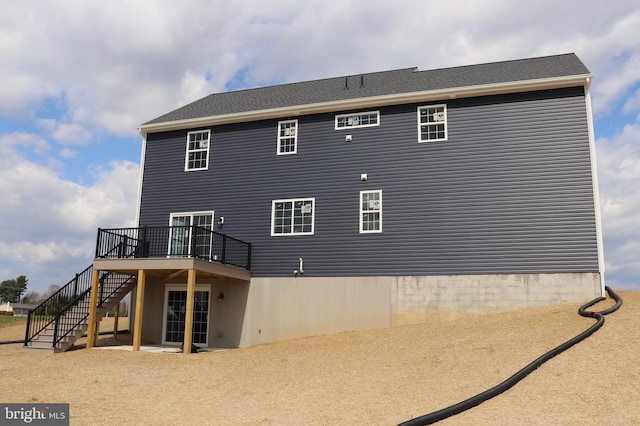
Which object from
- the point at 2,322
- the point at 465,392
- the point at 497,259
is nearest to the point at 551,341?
the point at 465,392

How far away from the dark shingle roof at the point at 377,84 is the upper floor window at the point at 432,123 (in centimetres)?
66

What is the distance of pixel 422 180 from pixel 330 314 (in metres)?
5.12

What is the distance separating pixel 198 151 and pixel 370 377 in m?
11.8

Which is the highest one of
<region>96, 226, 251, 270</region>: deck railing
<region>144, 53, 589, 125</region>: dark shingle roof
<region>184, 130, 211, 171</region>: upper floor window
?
<region>144, 53, 589, 125</region>: dark shingle roof

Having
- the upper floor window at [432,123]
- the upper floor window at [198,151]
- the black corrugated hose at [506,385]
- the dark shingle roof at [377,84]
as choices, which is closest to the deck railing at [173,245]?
the upper floor window at [198,151]

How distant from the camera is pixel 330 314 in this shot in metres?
16.5

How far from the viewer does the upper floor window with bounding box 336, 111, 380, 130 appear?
57.1 feet

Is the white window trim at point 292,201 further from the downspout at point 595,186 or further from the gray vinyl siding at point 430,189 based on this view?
the downspout at point 595,186

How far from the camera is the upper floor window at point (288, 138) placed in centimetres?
1823

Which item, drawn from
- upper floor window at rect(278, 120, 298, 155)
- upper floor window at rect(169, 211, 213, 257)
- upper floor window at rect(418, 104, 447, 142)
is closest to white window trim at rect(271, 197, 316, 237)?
upper floor window at rect(278, 120, 298, 155)

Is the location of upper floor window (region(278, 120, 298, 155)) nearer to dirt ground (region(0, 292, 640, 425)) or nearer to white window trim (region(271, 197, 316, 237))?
white window trim (region(271, 197, 316, 237))

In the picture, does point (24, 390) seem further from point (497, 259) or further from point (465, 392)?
point (497, 259)

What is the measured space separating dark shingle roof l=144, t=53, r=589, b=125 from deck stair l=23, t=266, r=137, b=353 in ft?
20.6

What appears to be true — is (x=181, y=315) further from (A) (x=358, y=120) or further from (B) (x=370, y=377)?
(B) (x=370, y=377)
